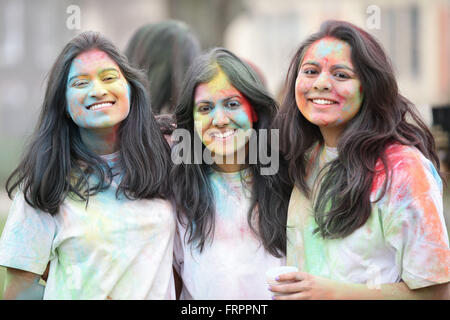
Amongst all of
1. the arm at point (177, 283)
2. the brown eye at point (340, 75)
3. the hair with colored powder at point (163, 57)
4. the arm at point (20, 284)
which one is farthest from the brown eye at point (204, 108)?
the hair with colored powder at point (163, 57)

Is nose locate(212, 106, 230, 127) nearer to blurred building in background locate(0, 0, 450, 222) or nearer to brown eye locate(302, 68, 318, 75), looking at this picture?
brown eye locate(302, 68, 318, 75)

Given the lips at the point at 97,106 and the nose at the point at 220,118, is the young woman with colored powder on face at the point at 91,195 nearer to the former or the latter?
the lips at the point at 97,106

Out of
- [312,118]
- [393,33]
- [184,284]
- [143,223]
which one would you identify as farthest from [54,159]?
[393,33]

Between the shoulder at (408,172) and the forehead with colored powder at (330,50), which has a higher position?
the forehead with colored powder at (330,50)

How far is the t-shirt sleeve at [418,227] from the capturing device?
8.87 ft

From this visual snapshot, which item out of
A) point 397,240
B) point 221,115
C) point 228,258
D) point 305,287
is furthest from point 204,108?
point 397,240

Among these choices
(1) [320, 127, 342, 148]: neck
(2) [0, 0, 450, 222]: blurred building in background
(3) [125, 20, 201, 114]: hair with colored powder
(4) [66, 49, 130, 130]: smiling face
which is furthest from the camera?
(2) [0, 0, 450, 222]: blurred building in background

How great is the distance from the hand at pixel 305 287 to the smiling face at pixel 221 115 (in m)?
0.67

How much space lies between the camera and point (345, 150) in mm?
2920

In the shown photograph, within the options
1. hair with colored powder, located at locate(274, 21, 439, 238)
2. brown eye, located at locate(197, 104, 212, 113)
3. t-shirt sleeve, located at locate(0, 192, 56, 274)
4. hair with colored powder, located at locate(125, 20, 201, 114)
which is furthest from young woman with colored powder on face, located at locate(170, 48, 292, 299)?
hair with colored powder, located at locate(125, 20, 201, 114)

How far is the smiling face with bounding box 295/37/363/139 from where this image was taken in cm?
291

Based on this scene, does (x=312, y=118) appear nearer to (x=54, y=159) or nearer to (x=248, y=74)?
(x=248, y=74)

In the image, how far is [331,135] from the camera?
3066mm

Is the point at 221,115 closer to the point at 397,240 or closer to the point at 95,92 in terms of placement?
the point at 95,92
